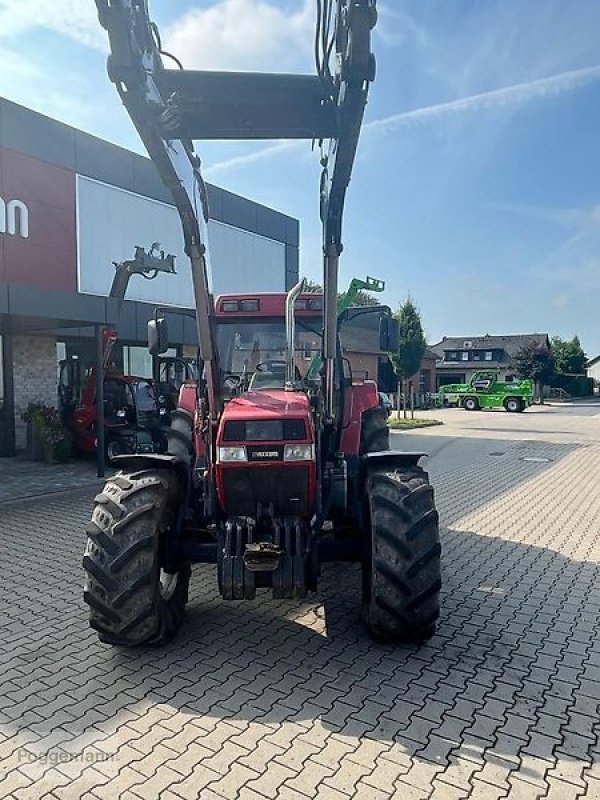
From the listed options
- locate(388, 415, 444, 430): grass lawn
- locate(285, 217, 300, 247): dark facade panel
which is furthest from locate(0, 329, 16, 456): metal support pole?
locate(388, 415, 444, 430): grass lawn

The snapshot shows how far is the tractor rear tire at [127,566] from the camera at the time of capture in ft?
11.5

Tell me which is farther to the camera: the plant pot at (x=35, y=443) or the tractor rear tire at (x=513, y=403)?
the tractor rear tire at (x=513, y=403)

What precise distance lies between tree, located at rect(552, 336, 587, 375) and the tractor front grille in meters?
51.6

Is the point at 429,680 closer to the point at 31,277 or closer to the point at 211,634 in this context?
the point at 211,634

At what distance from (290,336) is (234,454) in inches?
43.9

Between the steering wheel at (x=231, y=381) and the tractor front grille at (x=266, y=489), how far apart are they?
1244mm

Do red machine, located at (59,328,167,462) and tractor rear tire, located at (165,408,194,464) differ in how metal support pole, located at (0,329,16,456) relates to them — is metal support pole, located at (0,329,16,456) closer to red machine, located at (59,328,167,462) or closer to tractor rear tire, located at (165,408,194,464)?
red machine, located at (59,328,167,462)

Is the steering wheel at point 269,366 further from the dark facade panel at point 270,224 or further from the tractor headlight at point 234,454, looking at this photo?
the dark facade panel at point 270,224

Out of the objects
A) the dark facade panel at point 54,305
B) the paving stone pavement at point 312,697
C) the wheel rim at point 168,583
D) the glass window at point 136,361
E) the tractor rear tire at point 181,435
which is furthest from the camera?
the glass window at point 136,361

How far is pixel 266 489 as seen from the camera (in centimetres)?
379

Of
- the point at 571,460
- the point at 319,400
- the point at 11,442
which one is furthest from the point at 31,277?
the point at 571,460

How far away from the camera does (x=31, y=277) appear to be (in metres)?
11.9

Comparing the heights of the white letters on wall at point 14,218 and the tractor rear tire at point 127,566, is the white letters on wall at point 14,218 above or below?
above

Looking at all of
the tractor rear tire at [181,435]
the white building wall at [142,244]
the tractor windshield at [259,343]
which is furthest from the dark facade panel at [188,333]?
the tractor windshield at [259,343]
